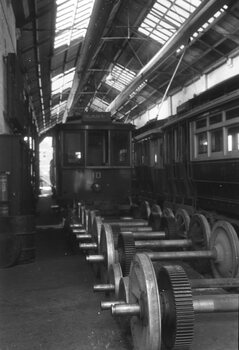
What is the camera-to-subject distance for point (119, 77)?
19.2 meters

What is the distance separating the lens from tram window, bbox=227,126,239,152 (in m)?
6.15

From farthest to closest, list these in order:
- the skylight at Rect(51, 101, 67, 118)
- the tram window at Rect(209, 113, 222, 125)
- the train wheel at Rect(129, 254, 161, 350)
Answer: the skylight at Rect(51, 101, 67, 118), the tram window at Rect(209, 113, 222, 125), the train wheel at Rect(129, 254, 161, 350)

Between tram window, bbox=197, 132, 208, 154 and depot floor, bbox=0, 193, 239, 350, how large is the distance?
297 cm

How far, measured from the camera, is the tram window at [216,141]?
21.9 ft

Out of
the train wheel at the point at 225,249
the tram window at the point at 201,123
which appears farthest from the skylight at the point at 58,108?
the train wheel at the point at 225,249

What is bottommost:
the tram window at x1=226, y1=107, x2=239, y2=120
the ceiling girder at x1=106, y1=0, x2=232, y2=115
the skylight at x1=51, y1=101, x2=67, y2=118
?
the tram window at x1=226, y1=107, x2=239, y2=120

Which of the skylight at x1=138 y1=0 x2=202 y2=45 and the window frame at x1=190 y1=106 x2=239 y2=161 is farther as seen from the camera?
the skylight at x1=138 y1=0 x2=202 y2=45

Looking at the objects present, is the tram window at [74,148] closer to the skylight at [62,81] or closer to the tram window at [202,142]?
the tram window at [202,142]

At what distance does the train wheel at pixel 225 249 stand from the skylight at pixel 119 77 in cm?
1351

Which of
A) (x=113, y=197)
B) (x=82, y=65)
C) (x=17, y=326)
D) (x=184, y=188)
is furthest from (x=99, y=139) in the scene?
(x=17, y=326)

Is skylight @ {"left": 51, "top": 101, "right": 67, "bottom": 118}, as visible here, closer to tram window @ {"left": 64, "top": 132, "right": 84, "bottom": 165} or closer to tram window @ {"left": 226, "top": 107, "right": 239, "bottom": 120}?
tram window @ {"left": 64, "top": 132, "right": 84, "bottom": 165}

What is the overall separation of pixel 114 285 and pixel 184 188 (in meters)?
5.08

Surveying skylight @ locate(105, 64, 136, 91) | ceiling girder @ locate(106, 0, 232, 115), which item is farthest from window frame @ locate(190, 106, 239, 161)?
skylight @ locate(105, 64, 136, 91)

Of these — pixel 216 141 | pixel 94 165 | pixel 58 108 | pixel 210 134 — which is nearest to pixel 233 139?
pixel 216 141
